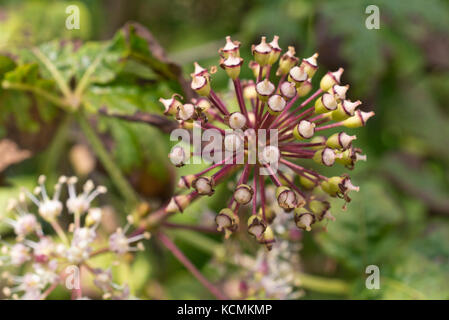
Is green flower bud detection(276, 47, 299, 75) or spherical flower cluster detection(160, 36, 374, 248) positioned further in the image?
green flower bud detection(276, 47, 299, 75)

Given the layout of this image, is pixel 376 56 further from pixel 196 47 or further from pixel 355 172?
pixel 196 47

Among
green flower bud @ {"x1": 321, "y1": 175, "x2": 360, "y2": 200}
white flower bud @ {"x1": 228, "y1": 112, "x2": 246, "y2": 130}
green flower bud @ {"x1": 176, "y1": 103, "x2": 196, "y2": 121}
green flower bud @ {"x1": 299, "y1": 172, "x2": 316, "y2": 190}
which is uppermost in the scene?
green flower bud @ {"x1": 176, "y1": 103, "x2": 196, "y2": 121}

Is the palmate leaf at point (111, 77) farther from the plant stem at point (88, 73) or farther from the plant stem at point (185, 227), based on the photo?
the plant stem at point (185, 227)

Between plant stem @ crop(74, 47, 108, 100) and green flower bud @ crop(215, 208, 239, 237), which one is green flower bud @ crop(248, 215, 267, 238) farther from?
plant stem @ crop(74, 47, 108, 100)

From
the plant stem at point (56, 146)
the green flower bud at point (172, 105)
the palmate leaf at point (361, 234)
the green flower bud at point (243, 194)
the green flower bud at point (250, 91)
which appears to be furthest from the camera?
the plant stem at point (56, 146)

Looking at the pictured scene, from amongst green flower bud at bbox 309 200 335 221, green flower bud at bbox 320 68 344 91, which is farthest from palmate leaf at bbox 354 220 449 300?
green flower bud at bbox 320 68 344 91

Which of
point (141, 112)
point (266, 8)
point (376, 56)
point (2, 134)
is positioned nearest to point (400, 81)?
point (376, 56)

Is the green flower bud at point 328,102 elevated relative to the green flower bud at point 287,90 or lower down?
lower down

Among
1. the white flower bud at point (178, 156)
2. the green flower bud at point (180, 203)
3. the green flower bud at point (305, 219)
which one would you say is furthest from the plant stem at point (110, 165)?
the green flower bud at point (305, 219)

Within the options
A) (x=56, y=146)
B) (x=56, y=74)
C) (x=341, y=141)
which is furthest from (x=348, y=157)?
(x=56, y=146)
